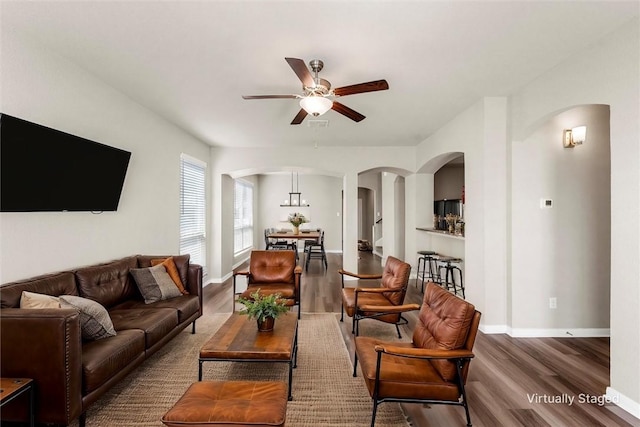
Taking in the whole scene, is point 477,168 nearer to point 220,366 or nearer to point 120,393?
point 220,366

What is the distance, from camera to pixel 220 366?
9.48 ft

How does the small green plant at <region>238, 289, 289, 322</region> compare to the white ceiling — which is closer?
the white ceiling

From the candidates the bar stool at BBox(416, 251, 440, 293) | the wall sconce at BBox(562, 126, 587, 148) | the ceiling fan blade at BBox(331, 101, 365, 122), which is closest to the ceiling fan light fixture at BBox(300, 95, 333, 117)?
the ceiling fan blade at BBox(331, 101, 365, 122)

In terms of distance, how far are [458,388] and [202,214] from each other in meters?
5.24

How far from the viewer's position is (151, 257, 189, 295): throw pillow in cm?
357

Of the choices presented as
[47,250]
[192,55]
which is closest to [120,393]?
[47,250]

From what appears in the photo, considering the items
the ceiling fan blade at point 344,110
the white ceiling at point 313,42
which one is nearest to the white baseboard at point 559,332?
the white ceiling at point 313,42

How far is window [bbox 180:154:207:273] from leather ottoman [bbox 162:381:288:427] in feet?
12.3

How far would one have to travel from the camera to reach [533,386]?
8.41ft

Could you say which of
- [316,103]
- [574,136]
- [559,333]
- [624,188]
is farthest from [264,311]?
[574,136]

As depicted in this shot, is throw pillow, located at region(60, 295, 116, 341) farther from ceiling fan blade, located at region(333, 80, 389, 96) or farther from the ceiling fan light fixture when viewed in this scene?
ceiling fan blade, located at region(333, 80, 389, 96)

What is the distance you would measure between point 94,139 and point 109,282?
56.5 inches

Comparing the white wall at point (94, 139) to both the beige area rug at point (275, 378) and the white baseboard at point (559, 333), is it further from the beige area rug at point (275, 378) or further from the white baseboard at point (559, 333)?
the white baseboard at point (559, 333)

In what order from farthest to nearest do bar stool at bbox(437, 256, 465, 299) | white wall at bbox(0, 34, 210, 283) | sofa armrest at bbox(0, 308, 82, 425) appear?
bar stool at bbox(437, 256, 465, 299), white wall at bbox(0, 34, 210, 283), sofa armrest at bbox(0, 308, 82, 425)
